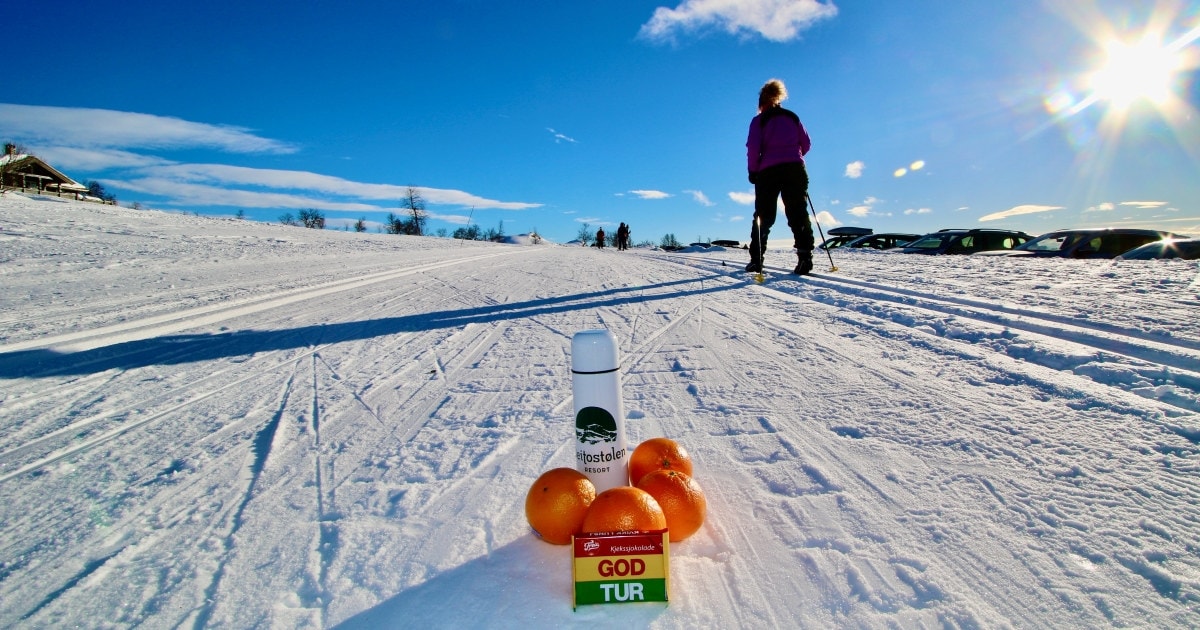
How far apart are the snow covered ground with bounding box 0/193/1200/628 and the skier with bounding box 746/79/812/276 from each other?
3065mm

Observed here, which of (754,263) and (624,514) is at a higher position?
(754,263)

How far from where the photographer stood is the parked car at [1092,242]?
10227mm

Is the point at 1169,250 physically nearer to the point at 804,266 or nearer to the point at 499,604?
the point at 804,266

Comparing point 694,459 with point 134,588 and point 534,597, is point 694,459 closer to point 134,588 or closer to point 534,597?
point 534,597

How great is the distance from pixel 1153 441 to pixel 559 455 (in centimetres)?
232

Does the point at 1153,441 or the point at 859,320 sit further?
the point at 859,320

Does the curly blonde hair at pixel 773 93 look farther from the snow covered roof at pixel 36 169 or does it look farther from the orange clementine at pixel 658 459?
the snow covered roof at pixel 36 169

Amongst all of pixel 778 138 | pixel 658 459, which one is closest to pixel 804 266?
pixel 778 138

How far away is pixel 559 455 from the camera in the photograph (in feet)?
7.20

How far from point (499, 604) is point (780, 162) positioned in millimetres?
7384

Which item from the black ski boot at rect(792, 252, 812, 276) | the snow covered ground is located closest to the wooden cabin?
the snow covered ground

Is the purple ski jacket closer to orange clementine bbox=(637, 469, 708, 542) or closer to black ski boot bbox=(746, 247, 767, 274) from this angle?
black ski boot bbox=(746, 247, 767, 274)

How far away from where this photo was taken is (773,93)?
7469 millimetres

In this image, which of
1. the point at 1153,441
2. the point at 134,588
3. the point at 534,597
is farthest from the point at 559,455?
the point at 1153,441
